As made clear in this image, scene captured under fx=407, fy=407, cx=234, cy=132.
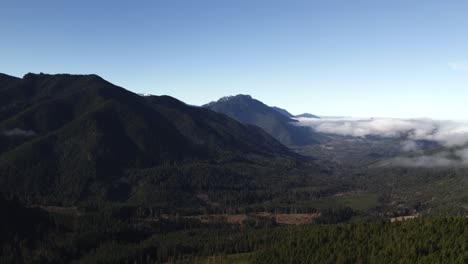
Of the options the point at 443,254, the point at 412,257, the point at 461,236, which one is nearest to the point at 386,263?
the point at 412,257

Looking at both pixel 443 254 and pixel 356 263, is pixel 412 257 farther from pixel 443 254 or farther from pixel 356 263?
pixel 356 263

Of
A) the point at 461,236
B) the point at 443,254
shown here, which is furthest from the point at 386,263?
the point at 461,236

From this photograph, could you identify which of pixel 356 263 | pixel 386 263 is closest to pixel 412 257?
pixel 386 263

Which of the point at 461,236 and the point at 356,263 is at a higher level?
the point at 461,236

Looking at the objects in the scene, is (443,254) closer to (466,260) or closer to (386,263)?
(466,260)

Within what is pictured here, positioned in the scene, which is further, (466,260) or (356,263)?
(356,263)

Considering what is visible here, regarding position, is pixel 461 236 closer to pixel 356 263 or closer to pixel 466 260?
pixel 466 260

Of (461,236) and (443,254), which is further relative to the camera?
(461,236)
